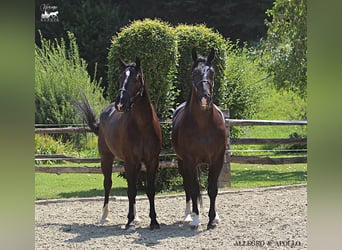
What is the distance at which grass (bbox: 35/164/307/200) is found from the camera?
7.72 metres

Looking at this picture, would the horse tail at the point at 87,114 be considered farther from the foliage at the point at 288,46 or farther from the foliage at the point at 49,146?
the foliage at the point at 288,46

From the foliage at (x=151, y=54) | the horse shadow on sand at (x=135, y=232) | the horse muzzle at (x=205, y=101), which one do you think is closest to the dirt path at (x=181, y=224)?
the horse shadow on sand at (x=135, y=232)

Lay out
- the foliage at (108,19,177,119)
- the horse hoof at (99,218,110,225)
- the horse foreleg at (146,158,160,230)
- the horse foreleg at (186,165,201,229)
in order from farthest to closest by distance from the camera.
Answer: the foliage at (108,19,177,119), the horse hoof at (99,218,110,225), the horse foreleg at (146,158,160,230), the horse foreleg at (186,165,201,229)

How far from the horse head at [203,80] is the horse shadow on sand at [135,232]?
1181 millimetres

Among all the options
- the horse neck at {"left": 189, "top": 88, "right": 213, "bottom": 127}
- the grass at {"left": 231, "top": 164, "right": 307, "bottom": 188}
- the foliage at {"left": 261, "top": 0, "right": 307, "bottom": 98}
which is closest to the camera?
the horse neck at {"left": 189, "top": 88, "right": 213, "bottom": 127}

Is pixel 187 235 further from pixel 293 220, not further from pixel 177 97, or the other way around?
pixel 177 97

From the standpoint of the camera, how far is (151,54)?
23.5 ft

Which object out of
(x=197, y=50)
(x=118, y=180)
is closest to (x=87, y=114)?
(x=197, y=50)

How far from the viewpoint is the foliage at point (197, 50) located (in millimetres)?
7219

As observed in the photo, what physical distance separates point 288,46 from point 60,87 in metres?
3.00

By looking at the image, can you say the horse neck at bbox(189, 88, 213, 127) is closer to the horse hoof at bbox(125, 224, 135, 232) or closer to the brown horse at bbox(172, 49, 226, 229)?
the brown horse at bbox(172, 49, 226, 229)

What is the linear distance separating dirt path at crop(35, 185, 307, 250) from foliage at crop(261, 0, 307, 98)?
51.8 inches

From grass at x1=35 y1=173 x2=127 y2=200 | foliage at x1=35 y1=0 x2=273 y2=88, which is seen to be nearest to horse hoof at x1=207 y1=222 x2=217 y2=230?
foliage at x1=35 y1=0 x2=273 y2=88
